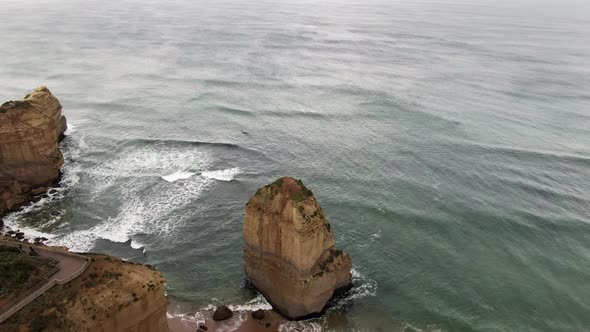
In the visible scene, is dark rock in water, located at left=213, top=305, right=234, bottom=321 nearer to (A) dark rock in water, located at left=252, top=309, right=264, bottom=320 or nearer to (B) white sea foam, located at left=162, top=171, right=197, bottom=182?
(A) dark rock in water, located at left=252, top=309, right=264, bottom=320

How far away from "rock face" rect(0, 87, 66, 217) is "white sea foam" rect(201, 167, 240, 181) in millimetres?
21014

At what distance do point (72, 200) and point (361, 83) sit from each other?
76.3m

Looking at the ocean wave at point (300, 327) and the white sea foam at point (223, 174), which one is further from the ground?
the white sea foam at point (223, 174)

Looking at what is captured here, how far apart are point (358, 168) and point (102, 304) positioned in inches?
1809

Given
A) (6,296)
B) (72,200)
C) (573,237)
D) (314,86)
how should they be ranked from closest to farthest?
(6,296)
(573,237)
(72,200)
(314,86)

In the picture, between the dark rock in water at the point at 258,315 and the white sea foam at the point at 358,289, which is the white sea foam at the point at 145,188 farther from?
the white sea foam at the point at 358,289

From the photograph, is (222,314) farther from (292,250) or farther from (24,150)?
(24,150)

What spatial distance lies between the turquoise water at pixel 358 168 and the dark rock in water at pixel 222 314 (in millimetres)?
2284

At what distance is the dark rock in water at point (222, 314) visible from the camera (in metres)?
38.7

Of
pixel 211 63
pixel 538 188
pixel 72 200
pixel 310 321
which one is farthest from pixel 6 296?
pixel 211 63

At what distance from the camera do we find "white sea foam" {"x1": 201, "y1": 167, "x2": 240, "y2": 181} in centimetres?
6419

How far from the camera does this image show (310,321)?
129 ft

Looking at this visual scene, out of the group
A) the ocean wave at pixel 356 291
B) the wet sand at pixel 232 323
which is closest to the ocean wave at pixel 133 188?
the wet sand at pixel 232 323

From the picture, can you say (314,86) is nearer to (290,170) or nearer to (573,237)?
(290,170)
